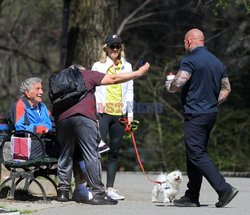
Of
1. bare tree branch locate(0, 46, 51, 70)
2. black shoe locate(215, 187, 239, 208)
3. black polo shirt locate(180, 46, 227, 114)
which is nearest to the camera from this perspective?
black shoe locate(215, 187, 239, 208)

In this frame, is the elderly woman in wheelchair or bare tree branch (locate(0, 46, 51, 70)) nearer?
the elderly woman in wheelchair

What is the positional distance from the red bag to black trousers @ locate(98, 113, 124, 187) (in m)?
1.12

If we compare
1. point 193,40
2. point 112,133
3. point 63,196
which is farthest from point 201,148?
point 63,196

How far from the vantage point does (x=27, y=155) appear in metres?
10.4

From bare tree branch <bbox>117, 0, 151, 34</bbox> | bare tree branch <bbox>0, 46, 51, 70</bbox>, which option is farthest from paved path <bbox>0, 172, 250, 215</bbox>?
bare tree branch <bbox>0, 46, 51, 70</bbox>

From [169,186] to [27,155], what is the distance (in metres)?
1.70

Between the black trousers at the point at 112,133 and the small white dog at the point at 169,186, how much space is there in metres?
0.77

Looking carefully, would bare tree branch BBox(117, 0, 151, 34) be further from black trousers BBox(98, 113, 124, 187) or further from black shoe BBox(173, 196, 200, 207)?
black shoe BBox(173, 196, 200, 207)

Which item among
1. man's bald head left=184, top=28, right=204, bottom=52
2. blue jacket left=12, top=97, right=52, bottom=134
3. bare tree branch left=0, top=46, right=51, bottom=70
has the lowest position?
blue jacket left=12, top=97, right=52, bottom=134

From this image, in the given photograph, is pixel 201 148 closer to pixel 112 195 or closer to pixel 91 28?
pixel 112 195

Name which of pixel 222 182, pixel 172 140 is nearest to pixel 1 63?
pixel 172 140

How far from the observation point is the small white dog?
1062 cm

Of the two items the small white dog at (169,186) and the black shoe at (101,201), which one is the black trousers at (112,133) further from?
the black shoe at (101,201)

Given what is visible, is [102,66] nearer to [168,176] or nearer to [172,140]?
[168,176]
